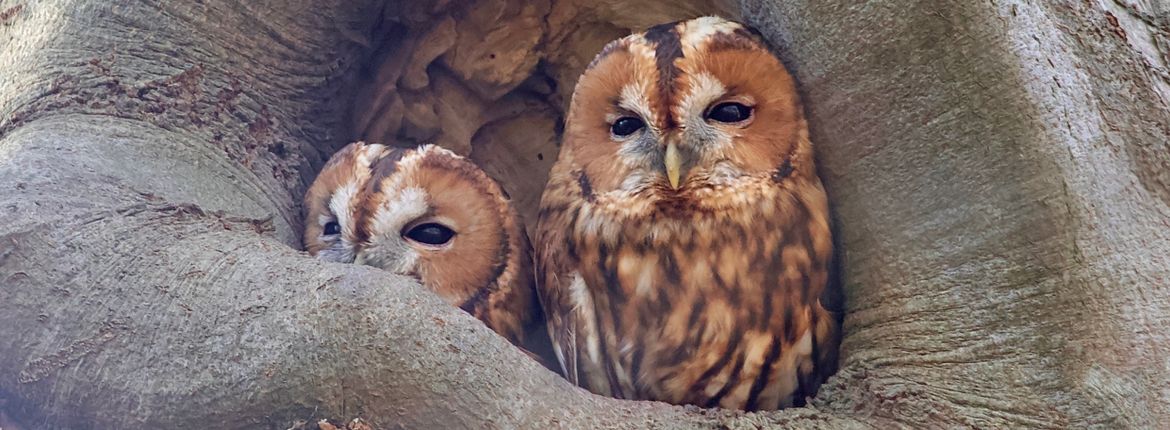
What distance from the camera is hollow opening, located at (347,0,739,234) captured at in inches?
82.9

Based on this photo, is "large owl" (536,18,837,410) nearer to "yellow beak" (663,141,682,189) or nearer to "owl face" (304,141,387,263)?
"yellow beak" (663,141,682,189)

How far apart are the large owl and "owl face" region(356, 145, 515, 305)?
33 cm

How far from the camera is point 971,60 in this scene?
1.26m

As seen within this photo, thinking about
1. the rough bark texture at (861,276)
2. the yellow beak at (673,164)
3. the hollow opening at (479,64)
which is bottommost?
the rough bark texture at (861,276)

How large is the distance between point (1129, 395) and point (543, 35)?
1.42m

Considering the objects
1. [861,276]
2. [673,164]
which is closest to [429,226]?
[673,164]

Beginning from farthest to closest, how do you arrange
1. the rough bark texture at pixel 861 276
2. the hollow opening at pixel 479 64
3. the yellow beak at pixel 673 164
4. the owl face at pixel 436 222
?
the hollow opening at pixel 479 64
the owl face at pixel 436 222
the yellow beak at pixel 673 164
the rough bark texture at pixel 861 276

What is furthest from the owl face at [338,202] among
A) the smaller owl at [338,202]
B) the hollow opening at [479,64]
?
the hollow opening at [479,64]

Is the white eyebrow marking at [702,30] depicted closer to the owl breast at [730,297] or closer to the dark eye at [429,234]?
the owl breast at [730,297]

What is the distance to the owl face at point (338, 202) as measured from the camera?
1837 mm

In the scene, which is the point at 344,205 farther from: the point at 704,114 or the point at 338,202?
the point at 704,114

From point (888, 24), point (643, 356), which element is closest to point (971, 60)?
point (888, 24)

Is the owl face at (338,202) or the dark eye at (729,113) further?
the owl face at (338,202)

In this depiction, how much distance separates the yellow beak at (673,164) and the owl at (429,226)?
1.61 feet
